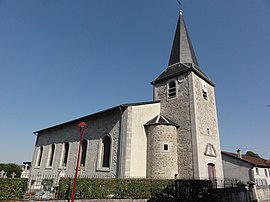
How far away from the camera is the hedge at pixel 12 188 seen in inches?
300

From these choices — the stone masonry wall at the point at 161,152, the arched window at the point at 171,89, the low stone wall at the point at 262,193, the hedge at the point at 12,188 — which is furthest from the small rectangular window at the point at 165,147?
the hedge at the point at 12,188

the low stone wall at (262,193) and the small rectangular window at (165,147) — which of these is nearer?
the low stone wall at (262,193)

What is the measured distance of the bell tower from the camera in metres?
12.5

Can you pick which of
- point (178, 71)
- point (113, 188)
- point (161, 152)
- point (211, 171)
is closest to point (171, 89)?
point (178, 71)

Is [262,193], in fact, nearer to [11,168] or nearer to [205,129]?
[205,129]

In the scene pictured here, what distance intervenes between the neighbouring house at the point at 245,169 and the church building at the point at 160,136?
889 centimetres

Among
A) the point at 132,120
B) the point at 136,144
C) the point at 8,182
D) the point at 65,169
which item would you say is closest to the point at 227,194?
the point at 136,144

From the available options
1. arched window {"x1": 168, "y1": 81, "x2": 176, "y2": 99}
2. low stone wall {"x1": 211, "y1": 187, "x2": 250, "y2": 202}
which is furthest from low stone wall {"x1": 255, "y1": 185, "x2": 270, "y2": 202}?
arched window {"x1": 168, "y1": 81, "x2": 176, "y2": 99}

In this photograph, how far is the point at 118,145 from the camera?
42.1ft

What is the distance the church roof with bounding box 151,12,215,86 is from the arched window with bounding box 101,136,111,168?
691cm

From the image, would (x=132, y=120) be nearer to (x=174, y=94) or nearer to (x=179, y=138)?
(x=179, y=138)

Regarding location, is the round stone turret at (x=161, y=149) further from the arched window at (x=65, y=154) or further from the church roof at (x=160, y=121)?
the arched window at (x=65, y=154)

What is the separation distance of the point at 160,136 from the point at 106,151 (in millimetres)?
4303

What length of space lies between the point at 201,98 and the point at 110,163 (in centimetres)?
859
